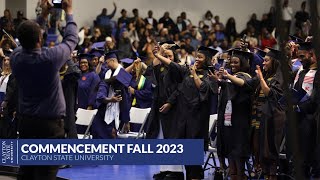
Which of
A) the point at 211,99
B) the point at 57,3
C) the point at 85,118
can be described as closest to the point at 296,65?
the point at 211,99

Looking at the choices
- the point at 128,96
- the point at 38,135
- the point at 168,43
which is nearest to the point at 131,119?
the point at 128,96

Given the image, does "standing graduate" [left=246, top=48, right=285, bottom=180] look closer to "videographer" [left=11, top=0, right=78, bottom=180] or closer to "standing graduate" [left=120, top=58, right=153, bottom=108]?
"videographer" [left=11, top=0, right=78, bottom=180]

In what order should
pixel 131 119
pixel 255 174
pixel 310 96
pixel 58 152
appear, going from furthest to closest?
1. pixel 131 119
2. pixel 255 174
3. pixel 310 96
4. pixel 58 152

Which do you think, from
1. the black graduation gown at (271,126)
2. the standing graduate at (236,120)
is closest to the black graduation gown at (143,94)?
the standing graduate at (236,120)

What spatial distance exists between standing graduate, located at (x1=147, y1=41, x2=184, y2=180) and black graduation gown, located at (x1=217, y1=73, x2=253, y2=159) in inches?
48.1

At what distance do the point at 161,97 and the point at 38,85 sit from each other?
493 cm

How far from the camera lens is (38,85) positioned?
470 centimetres

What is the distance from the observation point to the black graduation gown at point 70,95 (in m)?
10.1

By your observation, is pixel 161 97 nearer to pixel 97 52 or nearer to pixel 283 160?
pixel 283 160

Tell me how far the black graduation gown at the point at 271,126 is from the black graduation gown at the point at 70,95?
127 inches

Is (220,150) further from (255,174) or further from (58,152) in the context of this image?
(58,152)

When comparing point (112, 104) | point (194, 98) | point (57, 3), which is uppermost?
point (57, 3)

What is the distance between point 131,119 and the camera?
11.6m

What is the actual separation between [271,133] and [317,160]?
775 mm
